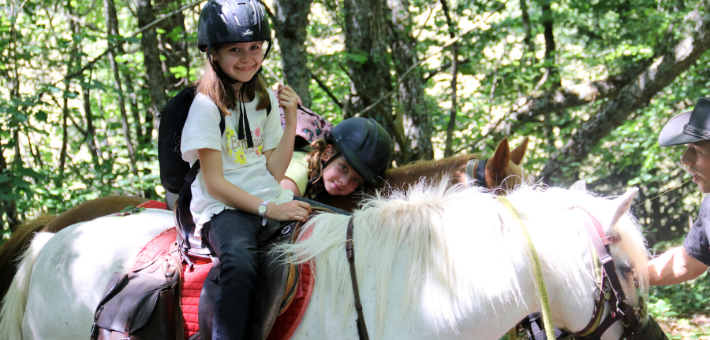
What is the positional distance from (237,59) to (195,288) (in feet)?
3.30

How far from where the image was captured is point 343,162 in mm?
3104

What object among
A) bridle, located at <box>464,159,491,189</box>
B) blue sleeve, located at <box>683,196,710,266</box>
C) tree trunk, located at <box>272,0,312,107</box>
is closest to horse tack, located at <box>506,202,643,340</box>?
blue sleeve, located at <box>683,196,710,266</box>

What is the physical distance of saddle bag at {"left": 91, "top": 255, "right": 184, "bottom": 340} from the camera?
6.28ft

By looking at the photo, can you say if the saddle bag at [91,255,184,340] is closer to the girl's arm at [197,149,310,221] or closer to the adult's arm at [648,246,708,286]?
the girl's arm at [197,149,310,221]

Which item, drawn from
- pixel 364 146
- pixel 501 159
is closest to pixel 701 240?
pixel 501 159

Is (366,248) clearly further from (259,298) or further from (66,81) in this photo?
(66,81)

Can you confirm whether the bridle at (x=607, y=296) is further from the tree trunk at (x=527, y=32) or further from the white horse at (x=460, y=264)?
the tree trunk at (x=527, y=32)

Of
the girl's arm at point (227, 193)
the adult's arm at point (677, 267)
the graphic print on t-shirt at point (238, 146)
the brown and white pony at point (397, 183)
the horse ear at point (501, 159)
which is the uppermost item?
the graphic print on t-shirt at point (238, 146)

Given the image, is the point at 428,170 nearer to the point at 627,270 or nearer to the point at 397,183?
the point at 397,183

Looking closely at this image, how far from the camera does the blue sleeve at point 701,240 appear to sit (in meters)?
2.12

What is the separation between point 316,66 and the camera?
598 centimetres

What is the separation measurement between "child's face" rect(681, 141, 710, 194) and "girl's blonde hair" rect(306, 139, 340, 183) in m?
1.97

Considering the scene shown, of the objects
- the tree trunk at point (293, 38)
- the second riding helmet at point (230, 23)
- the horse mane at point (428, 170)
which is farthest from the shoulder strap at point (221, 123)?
the tree trunk at point (293, 38)

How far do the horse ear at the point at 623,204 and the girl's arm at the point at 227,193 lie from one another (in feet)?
3.94
